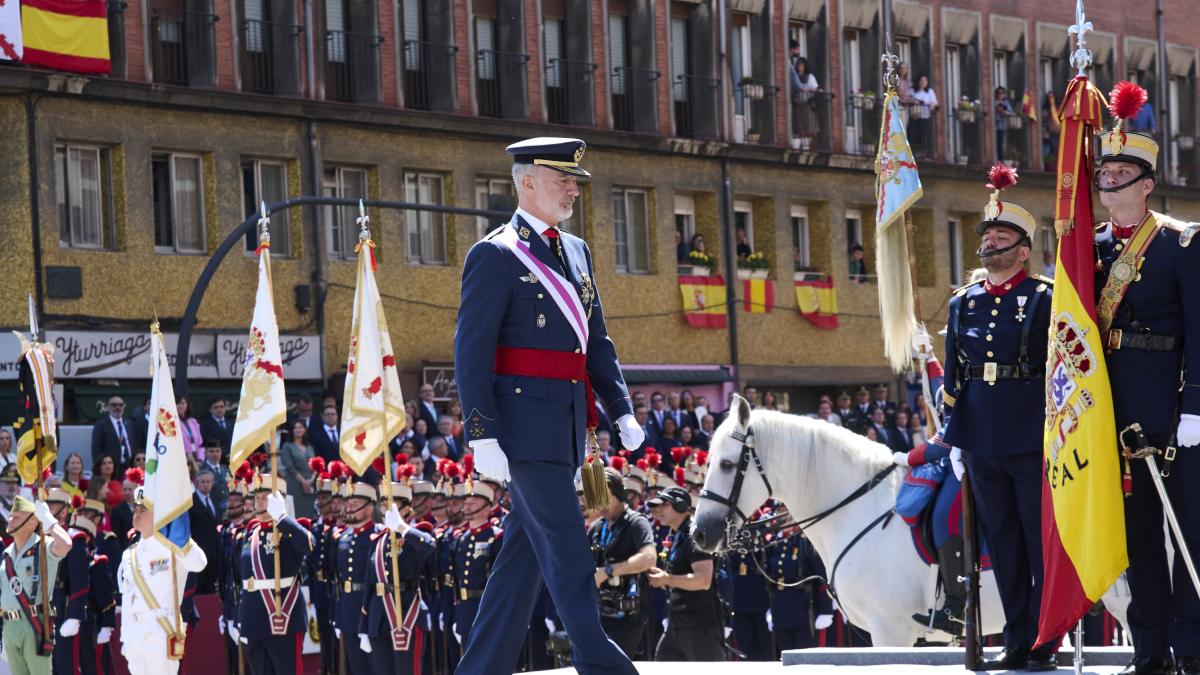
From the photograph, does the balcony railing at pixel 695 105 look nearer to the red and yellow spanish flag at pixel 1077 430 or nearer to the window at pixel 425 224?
the window at pixel 425 224

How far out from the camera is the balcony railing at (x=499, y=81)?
32625mm

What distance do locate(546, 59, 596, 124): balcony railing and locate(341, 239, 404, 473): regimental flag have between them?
59.3 feet

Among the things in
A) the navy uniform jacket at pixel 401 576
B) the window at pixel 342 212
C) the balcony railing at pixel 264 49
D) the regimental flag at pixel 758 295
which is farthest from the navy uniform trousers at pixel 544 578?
the regimental flag at pixel 758 295

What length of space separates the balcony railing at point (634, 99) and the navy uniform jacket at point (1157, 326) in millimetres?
27367

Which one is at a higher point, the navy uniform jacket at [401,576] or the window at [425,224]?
the window at [425,224]

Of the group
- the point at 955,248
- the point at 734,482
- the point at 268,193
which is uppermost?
the point at 268,193

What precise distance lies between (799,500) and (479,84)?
70.3 ft

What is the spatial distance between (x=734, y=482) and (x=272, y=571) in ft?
17.5

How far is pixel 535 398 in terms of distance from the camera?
7.33m

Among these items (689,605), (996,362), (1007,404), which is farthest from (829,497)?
(1007,404)

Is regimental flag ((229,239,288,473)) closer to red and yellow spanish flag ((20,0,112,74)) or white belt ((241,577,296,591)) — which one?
white belt ((241,577,296,591))

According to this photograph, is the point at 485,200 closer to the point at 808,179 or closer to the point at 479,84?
the point at 479,84

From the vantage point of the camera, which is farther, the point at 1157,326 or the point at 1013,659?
the point at 1013,659

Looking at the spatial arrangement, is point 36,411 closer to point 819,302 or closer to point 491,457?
point 491,457
